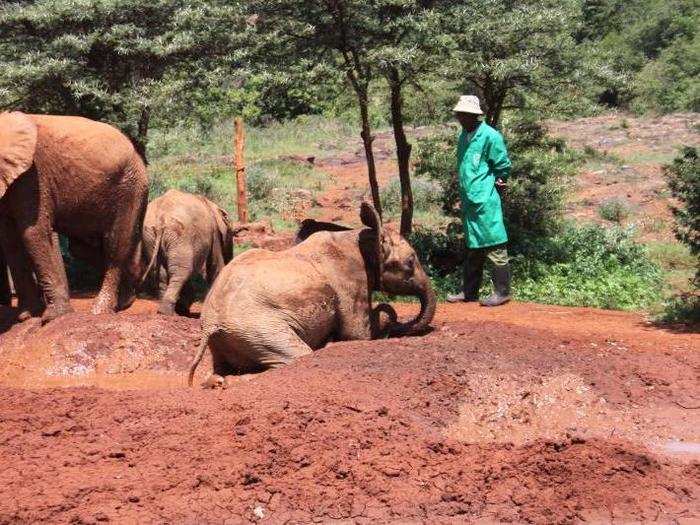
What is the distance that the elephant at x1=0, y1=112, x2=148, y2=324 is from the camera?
8.91 meters

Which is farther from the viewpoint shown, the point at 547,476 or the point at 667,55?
the point at 667,55

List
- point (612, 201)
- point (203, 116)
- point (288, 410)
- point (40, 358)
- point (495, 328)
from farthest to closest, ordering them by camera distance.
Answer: point (612, 201)
point (203, 116)
point (40, 358)
point (495, 328)
point (288, 410)

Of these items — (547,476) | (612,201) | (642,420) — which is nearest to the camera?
(547,476)

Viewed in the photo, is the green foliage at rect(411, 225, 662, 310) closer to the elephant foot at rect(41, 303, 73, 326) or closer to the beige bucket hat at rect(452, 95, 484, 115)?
the beige bucket hat at rect(452, 95, 484, 115)

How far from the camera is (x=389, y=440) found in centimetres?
553

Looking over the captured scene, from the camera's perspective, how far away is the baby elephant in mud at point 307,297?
707 cm

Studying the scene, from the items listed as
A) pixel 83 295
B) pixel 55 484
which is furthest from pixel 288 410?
pixel 83 295

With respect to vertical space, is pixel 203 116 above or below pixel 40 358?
above

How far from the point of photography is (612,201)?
17984 mm

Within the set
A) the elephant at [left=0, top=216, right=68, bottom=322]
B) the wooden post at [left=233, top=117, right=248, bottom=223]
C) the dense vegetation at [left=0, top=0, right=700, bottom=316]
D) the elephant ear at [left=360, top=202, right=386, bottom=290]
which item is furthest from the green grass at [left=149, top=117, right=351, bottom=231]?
the elephant ear at [left=360, top=202, right=386, bottom=290]

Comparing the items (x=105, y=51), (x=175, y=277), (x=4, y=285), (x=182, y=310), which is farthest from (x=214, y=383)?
(x=105, y=51)

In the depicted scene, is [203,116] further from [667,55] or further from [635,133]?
[667,55]

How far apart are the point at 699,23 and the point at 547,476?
112ft

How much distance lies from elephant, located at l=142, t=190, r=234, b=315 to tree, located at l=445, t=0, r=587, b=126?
3592 millimetres
